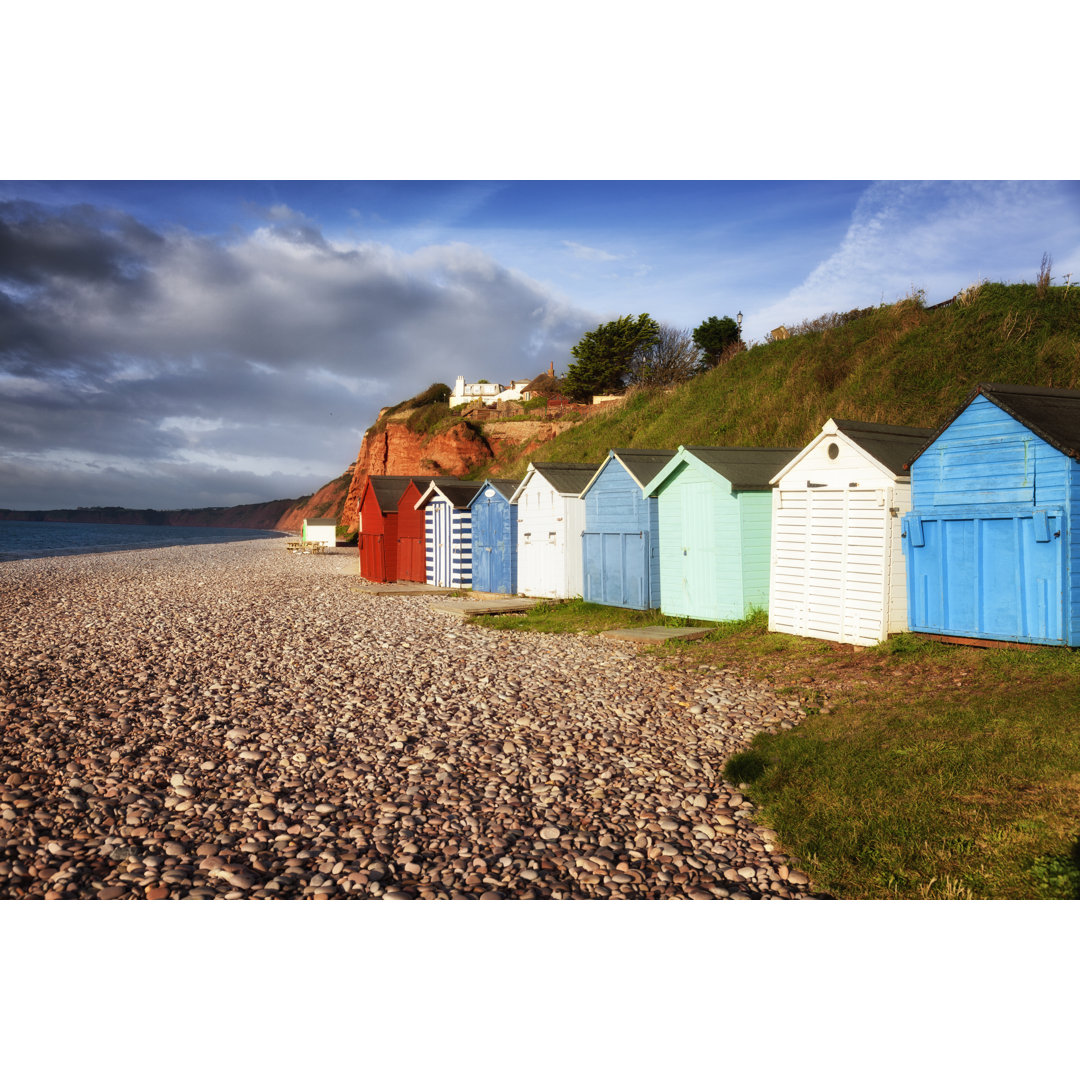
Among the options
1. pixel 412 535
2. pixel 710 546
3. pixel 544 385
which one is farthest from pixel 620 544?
pixel 544 385

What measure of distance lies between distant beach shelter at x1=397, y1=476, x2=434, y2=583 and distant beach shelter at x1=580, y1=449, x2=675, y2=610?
35.5 feet

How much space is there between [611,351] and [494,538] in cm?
3875

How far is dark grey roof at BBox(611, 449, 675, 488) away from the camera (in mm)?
17719

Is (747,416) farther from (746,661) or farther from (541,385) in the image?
(541,385)

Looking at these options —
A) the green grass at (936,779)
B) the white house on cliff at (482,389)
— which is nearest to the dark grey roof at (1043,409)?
the green grass at (936,779)

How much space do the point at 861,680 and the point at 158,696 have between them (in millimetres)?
9518

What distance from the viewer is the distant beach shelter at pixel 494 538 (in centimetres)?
2303

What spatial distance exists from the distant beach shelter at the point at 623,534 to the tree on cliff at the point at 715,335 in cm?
3595

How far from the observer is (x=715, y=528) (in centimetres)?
1555

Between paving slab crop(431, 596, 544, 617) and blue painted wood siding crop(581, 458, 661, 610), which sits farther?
paving slab crop(431, 596, 544, 617)

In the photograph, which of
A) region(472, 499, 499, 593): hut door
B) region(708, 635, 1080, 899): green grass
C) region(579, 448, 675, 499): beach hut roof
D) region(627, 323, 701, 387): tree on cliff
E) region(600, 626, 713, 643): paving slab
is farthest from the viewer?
region(627, 323, 701, 387): tree on cliff

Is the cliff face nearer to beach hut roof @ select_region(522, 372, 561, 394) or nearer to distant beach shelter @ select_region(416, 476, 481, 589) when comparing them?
beach hut roof @ select_region(522, 372, 561, 394)

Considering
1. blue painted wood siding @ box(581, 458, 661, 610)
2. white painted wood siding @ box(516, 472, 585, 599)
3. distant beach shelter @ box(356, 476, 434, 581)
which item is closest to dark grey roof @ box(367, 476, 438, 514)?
distant beach shelter @ box(356, 476, 434, 581)

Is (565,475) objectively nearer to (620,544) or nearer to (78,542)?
(620,544)
